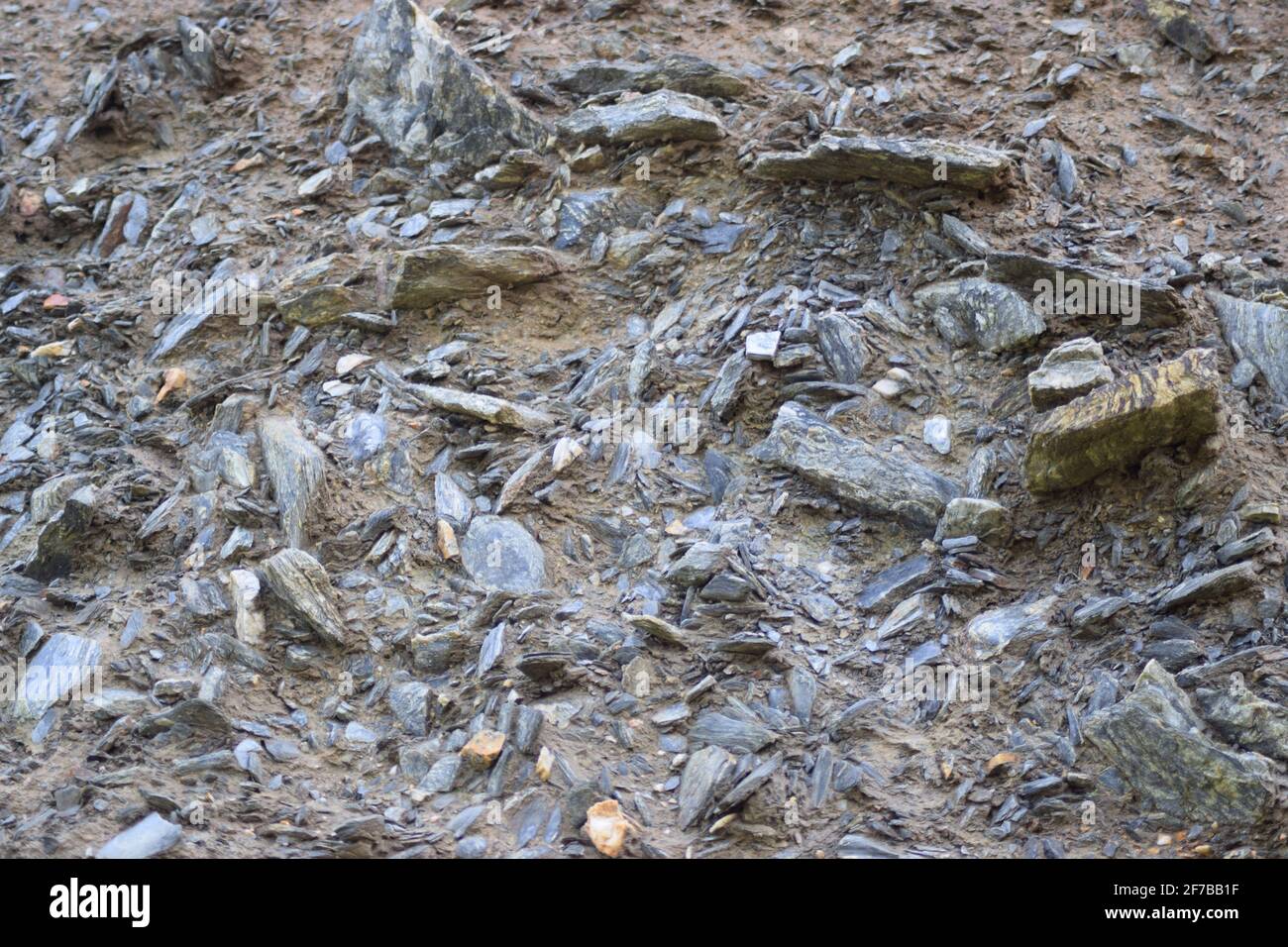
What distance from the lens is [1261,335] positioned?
6262 mm

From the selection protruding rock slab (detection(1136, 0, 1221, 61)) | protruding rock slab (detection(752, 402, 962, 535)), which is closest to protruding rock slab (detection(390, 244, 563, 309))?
→ protruding rock slab (detection(752, 402, 962, 535))

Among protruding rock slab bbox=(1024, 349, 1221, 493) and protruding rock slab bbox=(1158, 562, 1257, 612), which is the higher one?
protruding rock slab bbox=(1024, 349, 1221, 493)

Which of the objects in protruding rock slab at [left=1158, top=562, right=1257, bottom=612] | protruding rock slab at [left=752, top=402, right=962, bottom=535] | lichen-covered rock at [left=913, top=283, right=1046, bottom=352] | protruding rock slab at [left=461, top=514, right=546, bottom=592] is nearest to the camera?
protruding rock slab at [left=1158, top=562, right=1257, bottom=612]

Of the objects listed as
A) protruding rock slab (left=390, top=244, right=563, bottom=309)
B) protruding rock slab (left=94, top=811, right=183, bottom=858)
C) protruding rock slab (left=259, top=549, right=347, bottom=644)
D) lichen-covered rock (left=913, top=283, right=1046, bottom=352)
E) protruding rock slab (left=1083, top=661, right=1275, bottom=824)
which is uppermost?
lichen-covered rock (left=913, top=283, right=1046, bottom=352)

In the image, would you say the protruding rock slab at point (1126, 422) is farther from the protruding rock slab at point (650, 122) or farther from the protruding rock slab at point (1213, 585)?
the protruding rock slab at point (650, 122)

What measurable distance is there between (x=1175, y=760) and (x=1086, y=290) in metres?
2.86

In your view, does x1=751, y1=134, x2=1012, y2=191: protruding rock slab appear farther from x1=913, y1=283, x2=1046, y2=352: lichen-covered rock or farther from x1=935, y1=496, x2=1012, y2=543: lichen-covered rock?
x1=935, y1=496, x2=1012, y2=543: lichen-covered rock

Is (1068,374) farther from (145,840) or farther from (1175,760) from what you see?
(145,840)

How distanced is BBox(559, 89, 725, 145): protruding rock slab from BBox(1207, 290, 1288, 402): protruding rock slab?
138 inches

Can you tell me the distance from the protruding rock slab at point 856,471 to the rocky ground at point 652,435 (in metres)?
0.02

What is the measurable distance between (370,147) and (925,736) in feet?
19.4

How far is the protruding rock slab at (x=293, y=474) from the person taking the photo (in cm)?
631

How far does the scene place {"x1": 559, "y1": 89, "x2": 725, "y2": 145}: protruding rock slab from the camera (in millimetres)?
7863

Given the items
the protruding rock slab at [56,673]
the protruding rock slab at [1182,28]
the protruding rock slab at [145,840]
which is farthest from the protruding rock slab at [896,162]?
the protruding rock slab at [145,840]
